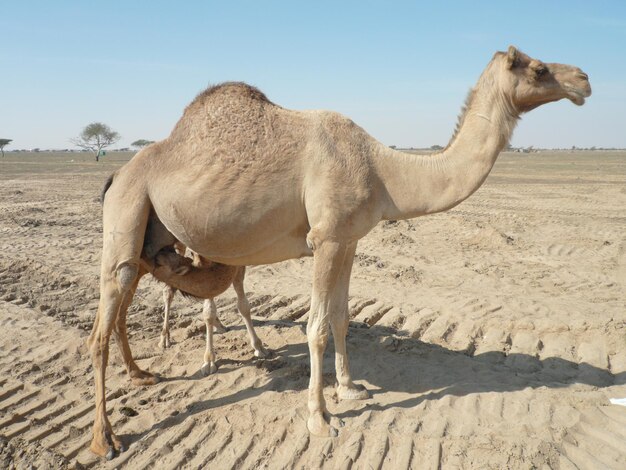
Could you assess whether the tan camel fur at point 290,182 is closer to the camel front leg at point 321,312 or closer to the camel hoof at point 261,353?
the camel front leg at point 321,312

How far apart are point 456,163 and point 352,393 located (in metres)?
2.39

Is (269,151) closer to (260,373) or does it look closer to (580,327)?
(260,373)

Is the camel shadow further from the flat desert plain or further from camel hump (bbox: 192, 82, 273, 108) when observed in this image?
camel hump (bbox: 192, 82, 273, 108)

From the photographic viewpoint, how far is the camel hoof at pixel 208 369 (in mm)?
5670

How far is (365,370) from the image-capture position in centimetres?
565

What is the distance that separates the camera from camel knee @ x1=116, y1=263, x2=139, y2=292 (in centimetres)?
454

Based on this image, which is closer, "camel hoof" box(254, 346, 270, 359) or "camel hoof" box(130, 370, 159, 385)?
"camel hoof" box(130, 370, 159, 385)

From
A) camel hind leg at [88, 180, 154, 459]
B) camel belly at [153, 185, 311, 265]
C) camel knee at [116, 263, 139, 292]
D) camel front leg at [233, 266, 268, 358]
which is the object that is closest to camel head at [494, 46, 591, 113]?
camel belly at [153, 185, 311, 265]

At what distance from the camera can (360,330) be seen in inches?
272

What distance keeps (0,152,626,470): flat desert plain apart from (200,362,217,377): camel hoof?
0.29ft

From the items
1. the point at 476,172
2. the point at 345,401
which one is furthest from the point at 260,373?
the point at 476,172

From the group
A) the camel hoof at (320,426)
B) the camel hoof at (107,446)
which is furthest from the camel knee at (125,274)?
the camel hoof at (320,426)

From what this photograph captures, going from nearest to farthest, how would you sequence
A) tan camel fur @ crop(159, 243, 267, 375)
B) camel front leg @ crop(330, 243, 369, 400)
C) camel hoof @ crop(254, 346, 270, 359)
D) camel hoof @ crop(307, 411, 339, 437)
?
1. camel hoof @ crop(307, 411, 339, 437)
2. camel front leg @ crop(330, 243, 369, 400)
3. tan camel fur @ crop(159, 243, 267, 375)
4. camel hoof @ crop(254, 346, 270, 359)

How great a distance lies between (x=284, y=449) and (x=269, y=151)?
2476mm
